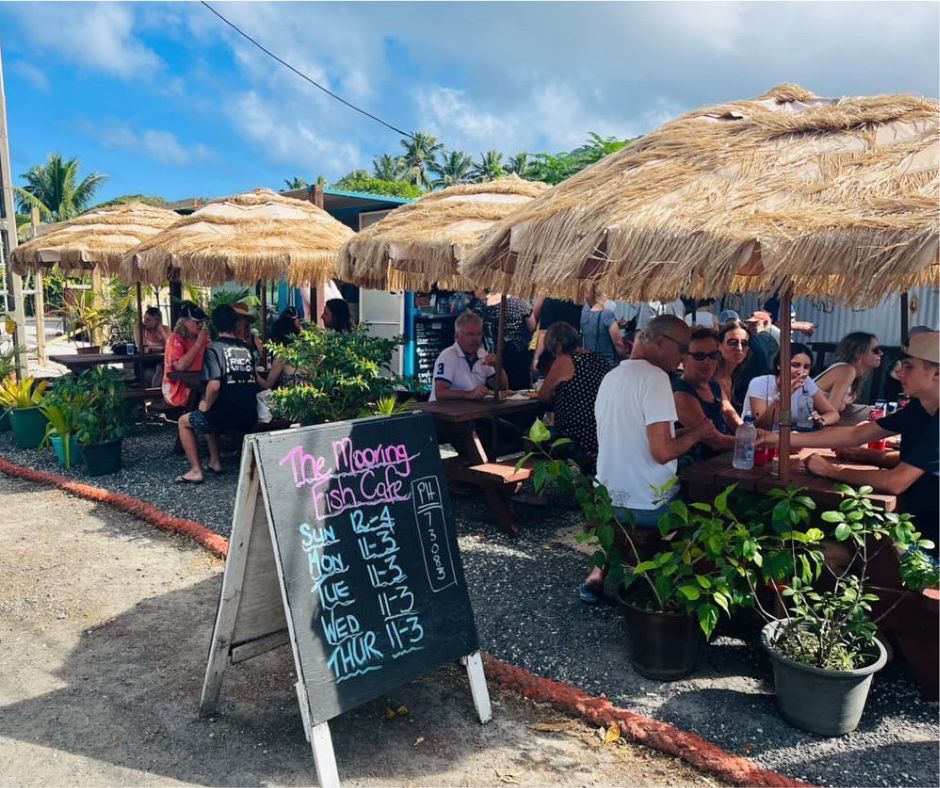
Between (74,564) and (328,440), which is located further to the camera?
(74,564)

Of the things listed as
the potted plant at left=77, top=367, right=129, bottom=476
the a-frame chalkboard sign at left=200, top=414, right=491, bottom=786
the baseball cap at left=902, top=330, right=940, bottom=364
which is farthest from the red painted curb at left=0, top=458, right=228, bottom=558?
the baseball cap at left=902, top=330, right=940, bottom=364

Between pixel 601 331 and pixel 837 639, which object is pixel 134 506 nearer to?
pixel 837 639

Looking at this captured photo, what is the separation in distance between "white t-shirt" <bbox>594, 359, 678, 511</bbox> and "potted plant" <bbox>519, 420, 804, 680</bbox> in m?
0.26

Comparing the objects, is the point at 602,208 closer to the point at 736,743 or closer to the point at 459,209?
the point at 736,743

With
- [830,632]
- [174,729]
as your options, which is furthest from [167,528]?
[830,632]

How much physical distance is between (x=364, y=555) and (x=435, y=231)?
11.2 feet

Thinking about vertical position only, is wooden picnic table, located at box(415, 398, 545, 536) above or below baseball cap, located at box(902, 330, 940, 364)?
below

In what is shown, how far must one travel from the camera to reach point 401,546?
2.98 m

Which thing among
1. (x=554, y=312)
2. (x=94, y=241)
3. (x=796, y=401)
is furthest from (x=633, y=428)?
(x=94, y=241)

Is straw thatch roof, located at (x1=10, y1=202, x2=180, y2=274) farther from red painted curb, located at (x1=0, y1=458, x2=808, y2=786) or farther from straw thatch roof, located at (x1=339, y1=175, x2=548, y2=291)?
red painted curb, located at (x1=0, y1=458, x2=808, y2=786)

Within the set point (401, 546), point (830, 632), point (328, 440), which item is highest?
point (328, 440)

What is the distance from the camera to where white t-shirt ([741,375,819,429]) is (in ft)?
16.0

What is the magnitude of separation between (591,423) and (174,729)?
3.02 meters

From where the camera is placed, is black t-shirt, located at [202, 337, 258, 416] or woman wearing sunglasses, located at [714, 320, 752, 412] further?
black t-shirt, located at [202, 337, 258, 416]
